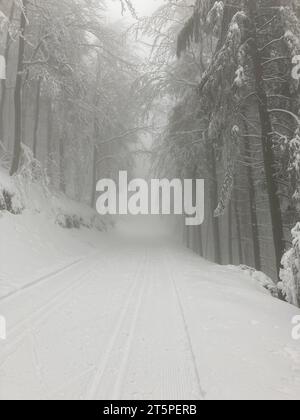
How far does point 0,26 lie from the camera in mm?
12336

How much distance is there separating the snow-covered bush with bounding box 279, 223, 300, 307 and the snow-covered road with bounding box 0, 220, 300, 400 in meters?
0.40

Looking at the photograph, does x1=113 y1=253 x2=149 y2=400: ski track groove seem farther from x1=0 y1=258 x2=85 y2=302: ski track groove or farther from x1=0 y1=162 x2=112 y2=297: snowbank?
x1=0 y1=162 x2=112 y2=297: snowbank

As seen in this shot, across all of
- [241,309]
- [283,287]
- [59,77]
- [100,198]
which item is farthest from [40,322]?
[100,198]

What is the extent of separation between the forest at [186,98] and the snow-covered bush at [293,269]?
0.02 metres

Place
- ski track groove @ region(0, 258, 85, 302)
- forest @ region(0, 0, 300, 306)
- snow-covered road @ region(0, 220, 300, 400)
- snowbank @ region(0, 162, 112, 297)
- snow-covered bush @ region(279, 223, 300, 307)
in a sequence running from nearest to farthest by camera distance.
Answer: snow-covered road @ region(0, 220, 300, 400), ski track groove @ region(0, 258, 85, 302), snow-covered bush @ region(279, 223, 300, 307), snowbank @ region(0, 162, 112, 297), forest @ region(0, 0, 300, 306)

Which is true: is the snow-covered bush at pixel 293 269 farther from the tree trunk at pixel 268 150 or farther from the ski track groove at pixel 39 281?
the ski track groove at pixel 39 281

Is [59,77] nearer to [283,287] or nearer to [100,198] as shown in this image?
[283,287]

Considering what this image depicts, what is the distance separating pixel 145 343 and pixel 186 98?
14428mm

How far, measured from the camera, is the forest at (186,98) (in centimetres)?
1020

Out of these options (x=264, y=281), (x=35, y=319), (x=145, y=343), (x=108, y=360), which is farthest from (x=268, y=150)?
(x=108, y=360)

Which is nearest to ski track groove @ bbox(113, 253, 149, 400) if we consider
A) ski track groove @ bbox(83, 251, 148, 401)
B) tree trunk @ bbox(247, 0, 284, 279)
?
ski track groove @ bbox(83, 251, 148, 401)

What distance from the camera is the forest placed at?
10195 millimetres
